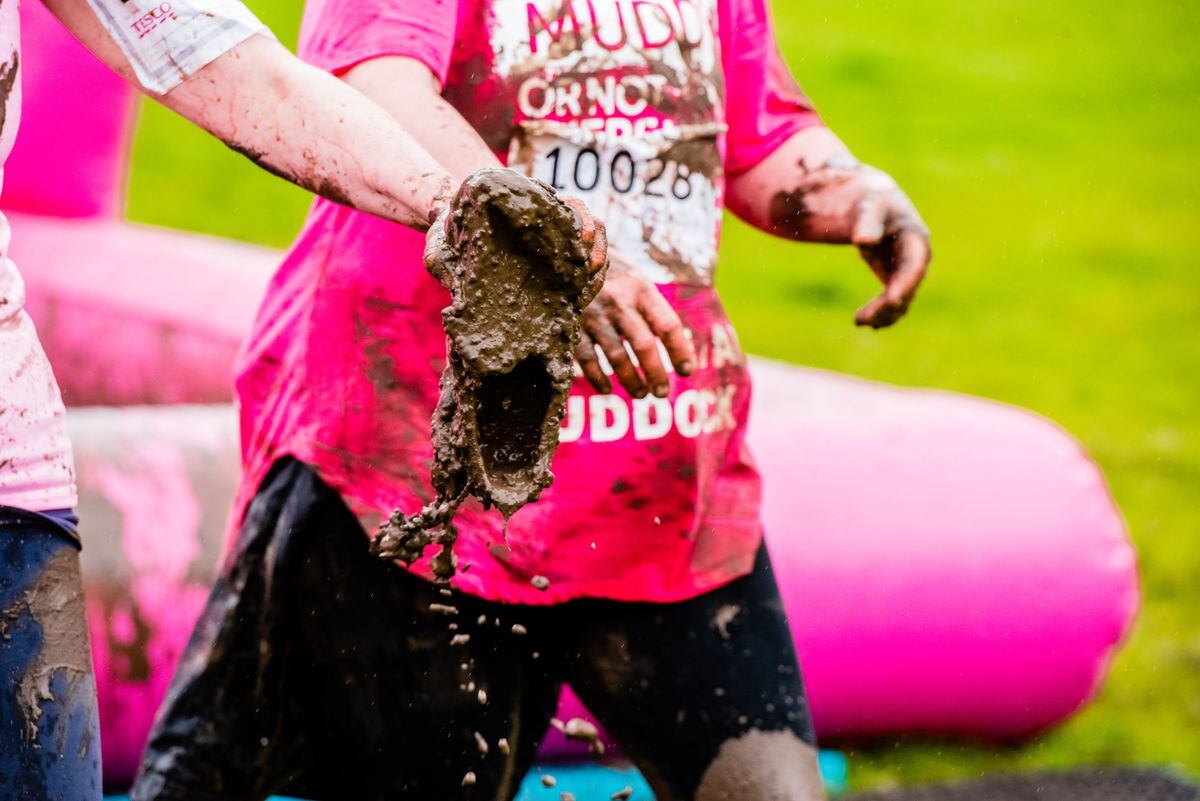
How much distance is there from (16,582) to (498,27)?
84 centimetres

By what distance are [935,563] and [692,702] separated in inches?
69.1

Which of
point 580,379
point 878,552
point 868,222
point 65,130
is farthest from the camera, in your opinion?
point 65,130

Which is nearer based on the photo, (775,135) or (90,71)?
(775,135)

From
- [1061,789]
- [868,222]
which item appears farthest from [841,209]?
[1061,789]

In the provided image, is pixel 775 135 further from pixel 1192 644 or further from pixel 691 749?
pixel 1192 644

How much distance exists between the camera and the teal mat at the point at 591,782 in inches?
135

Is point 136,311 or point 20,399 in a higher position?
point 20,399

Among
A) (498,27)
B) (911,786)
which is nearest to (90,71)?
(911,786)

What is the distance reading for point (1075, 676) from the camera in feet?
12.8

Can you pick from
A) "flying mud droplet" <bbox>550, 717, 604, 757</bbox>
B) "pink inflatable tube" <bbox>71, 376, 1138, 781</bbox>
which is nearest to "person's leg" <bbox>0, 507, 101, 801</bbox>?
"flying mud droplet" <bbox>550, 717, 604, 757</bbox>

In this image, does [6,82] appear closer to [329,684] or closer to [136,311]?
[329,684]

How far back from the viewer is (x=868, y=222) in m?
2.29

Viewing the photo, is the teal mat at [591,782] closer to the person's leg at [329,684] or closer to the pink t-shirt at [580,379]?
the person's leg at [329,684]

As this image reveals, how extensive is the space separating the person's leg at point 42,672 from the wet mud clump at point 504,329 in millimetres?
390
